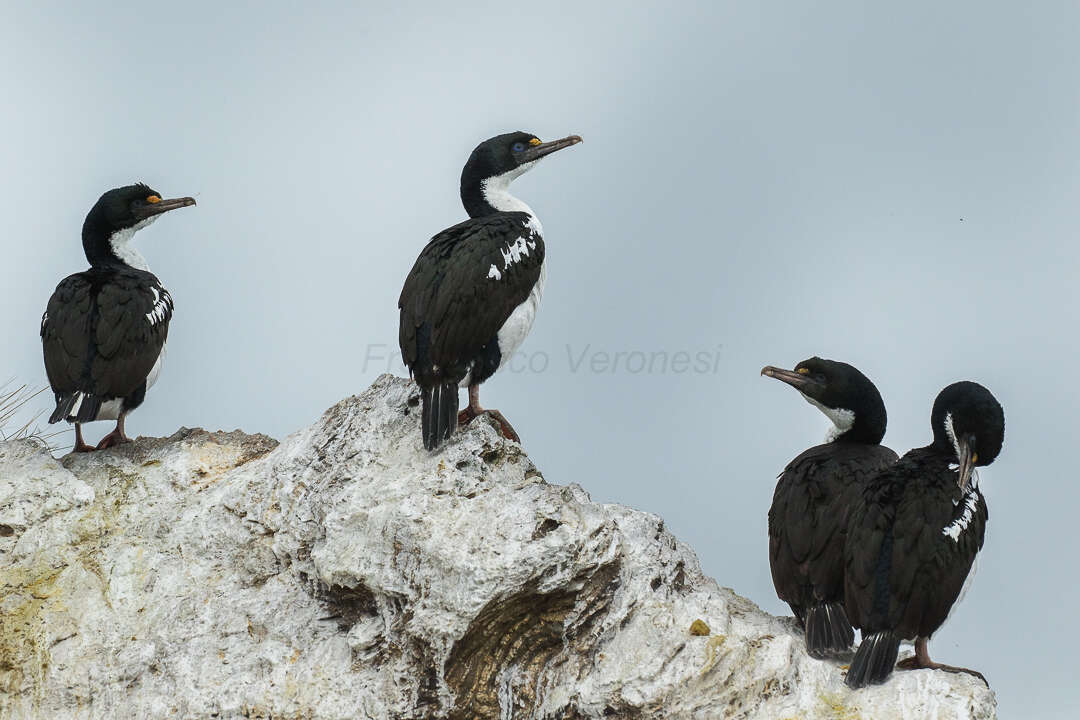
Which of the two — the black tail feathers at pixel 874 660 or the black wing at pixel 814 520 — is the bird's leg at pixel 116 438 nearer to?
the black wing at pixel 814 520

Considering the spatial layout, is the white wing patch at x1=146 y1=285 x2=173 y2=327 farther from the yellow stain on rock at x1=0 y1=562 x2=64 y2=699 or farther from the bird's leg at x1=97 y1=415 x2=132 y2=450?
the yellow stain on rock at x1=0 y1=562 x2=64 y2=699

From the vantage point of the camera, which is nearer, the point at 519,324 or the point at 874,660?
the point at 874,660

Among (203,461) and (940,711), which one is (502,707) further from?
(203,461)

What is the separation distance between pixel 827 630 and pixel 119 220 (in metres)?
6.35

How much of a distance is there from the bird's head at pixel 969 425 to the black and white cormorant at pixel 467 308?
265 cm

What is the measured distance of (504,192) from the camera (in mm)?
9547

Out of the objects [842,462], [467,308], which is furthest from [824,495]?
[467,308]

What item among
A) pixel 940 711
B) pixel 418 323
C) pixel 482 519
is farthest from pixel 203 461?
pixel 940 711

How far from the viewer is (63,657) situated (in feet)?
24.0

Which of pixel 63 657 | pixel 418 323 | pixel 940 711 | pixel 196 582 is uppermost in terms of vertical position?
pixel 418 323

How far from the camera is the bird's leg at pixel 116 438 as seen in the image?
29.4 ft

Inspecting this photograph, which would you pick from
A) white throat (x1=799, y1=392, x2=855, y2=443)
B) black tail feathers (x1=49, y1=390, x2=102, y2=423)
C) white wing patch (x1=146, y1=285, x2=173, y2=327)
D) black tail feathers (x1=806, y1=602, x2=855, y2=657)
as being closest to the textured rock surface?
black tail feathers (x1=806, y1=602, x2=855, y2=657)

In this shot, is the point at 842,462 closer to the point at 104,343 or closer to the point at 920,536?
the point at 920,536

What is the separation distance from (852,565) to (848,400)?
5.39 feet
